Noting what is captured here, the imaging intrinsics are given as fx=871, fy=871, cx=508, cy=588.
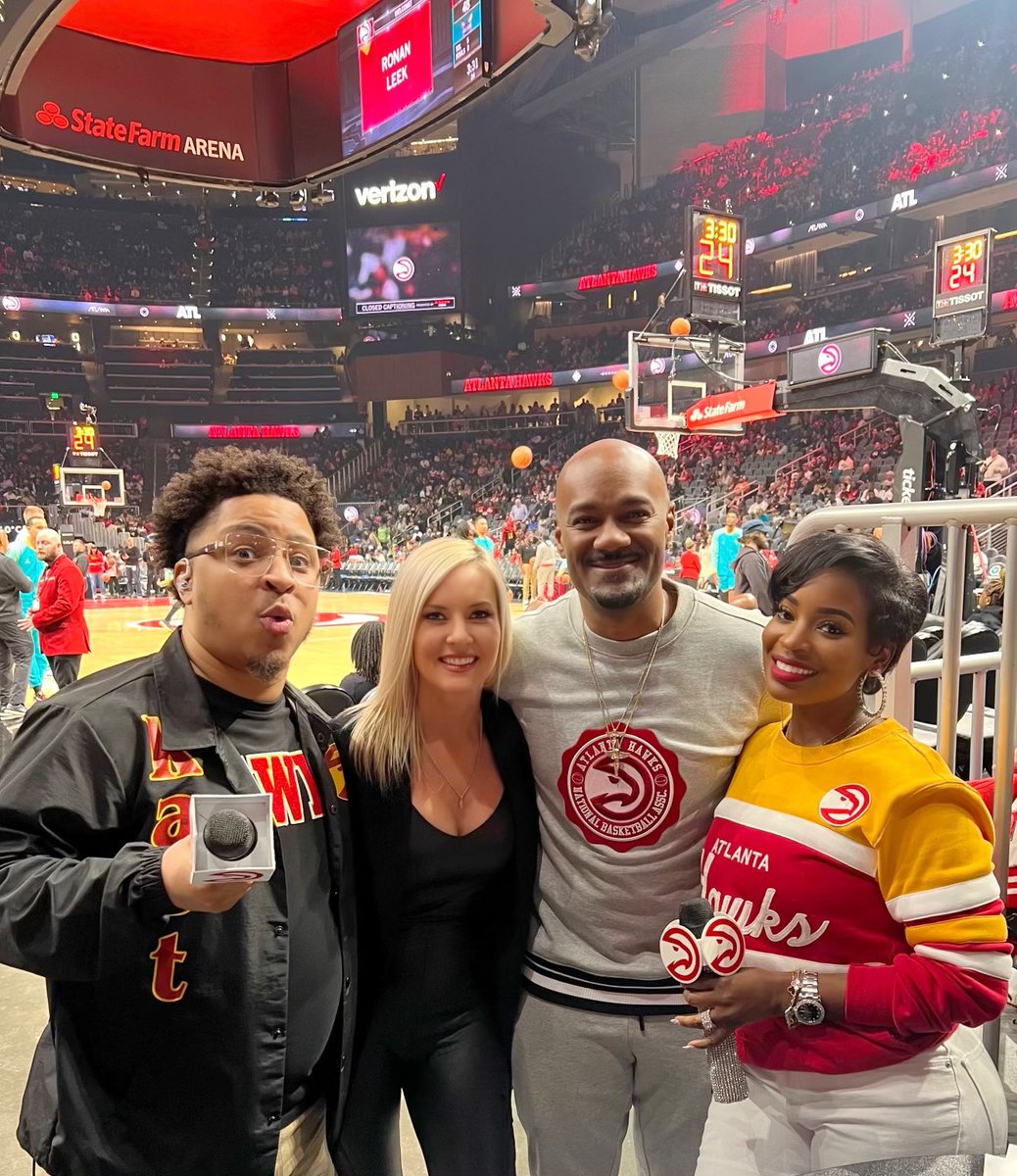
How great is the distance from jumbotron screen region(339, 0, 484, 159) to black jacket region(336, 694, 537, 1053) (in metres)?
1.50

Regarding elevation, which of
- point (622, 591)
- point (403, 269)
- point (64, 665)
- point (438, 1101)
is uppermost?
point (403, 269)

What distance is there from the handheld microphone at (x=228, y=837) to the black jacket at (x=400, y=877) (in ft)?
2.56

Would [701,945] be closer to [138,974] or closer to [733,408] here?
[138,974]

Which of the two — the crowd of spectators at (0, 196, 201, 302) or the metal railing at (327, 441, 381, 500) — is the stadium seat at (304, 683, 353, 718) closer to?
the metal railing at (327, 441, 381, 500)

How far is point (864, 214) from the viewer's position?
80.9ft

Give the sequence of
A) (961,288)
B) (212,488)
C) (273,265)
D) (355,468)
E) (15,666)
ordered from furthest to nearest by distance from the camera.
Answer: (273,265) < (355,468) < (961,288) < (15,666) < (212,488)

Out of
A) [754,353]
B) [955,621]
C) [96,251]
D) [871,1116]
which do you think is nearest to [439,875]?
[871,1116]

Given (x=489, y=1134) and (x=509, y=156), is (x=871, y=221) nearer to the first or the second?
(x=509, y=156)

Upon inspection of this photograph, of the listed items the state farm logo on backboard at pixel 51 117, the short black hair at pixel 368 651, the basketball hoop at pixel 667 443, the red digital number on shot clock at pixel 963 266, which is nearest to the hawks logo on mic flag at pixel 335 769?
the state farm logo on backboard at pixel 51 117

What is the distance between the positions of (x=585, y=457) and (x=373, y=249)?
121ft

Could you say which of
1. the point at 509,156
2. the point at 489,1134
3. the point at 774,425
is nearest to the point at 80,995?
the point at 489,1134

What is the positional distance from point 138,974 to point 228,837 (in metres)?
0.46

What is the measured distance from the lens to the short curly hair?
1.62 m

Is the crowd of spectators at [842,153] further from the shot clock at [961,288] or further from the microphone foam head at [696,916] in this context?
the microphone foam head at [696,916]
